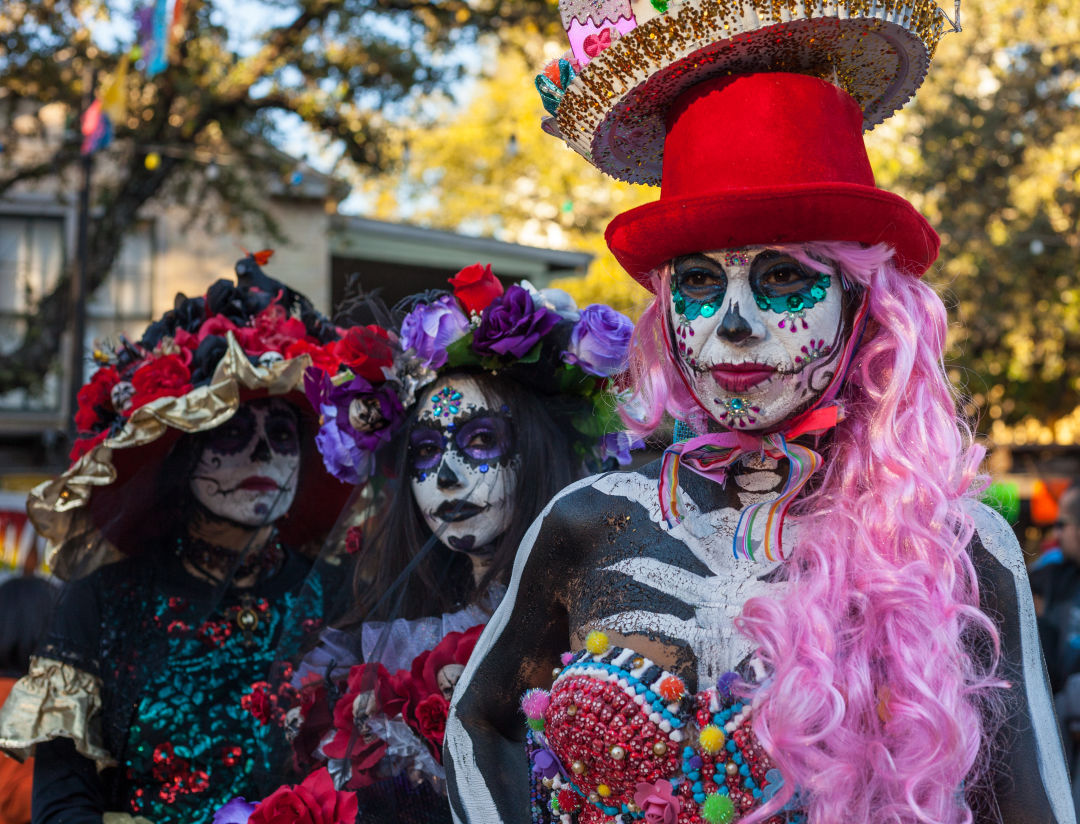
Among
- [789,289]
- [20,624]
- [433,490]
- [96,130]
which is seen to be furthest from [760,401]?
[96,130]

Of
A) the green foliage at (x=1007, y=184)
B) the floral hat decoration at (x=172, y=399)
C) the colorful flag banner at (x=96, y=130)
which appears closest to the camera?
the floral hat decoration at (x=172, y=399)

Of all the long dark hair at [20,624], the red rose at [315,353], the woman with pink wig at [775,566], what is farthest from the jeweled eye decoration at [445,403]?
the long dark hair at [20,624]

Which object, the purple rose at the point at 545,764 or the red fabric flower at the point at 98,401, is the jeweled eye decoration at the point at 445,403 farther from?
the red fabric flower at the point at 98,401

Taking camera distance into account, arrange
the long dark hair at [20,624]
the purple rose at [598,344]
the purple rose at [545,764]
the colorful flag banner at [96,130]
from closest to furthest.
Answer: the purple rose at [545,764] < the purple rose at [598,344] < the long dark hair at [20,624] < the colorful flag banner at [96,130]

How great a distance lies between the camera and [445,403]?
114 inches

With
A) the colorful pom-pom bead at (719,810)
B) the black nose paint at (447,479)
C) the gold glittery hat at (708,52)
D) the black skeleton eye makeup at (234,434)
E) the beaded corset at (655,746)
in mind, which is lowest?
the colorful pom-pom bead at (719,810)

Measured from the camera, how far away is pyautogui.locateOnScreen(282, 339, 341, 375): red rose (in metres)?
3.38

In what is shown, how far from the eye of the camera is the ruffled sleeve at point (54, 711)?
296 cm

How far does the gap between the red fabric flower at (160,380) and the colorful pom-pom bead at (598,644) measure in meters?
1.83

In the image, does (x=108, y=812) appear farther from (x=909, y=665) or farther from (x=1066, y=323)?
(x=1066, y=323)

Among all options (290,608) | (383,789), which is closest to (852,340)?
(383,789)

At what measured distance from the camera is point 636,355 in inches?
85.7

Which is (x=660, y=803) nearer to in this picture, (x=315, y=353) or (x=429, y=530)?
(x=429, y=530)

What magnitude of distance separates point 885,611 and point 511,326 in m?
1.37
